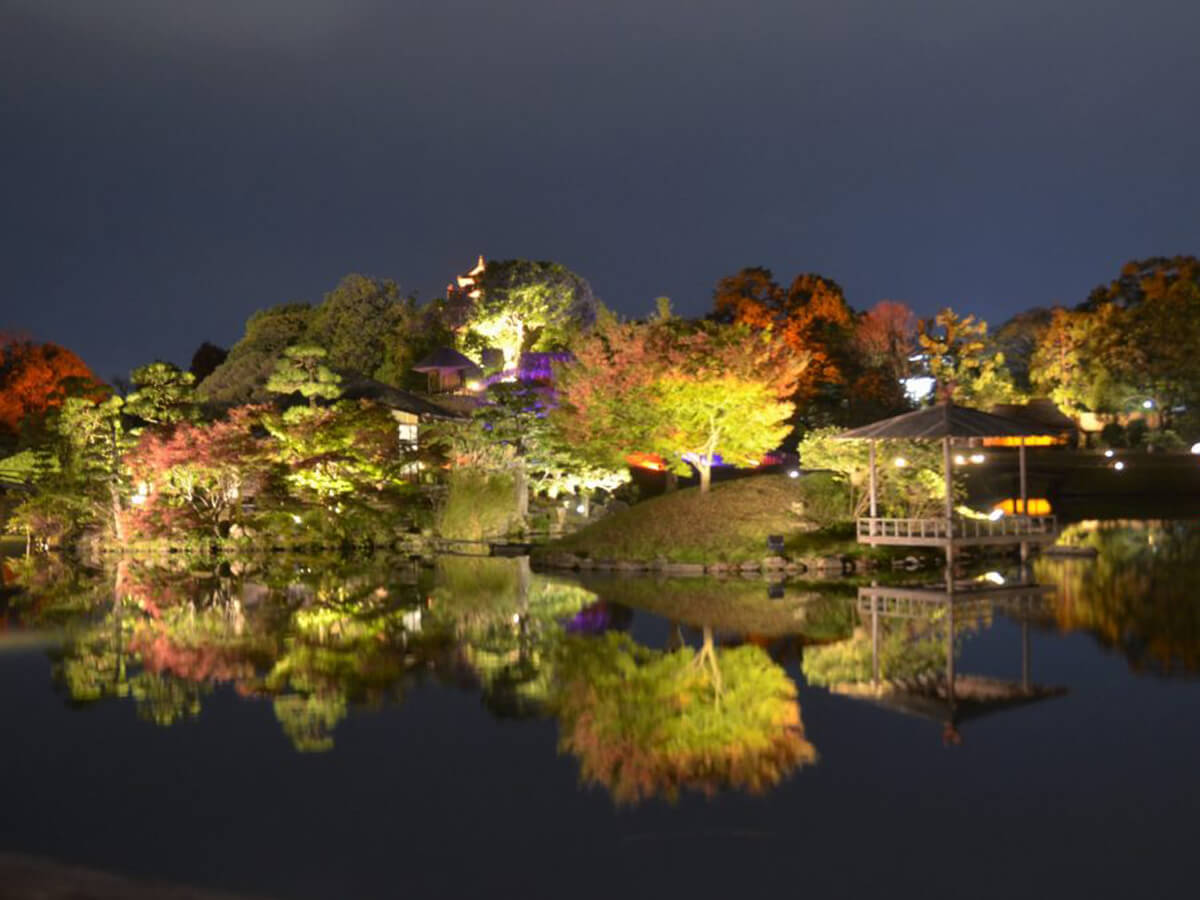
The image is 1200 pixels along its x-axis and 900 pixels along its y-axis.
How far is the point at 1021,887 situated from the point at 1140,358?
154 ft

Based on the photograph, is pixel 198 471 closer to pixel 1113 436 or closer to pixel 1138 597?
pixel 1138 597

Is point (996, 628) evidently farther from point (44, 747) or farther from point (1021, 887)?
point (44, 747)

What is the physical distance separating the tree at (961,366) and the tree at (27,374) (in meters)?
38.5

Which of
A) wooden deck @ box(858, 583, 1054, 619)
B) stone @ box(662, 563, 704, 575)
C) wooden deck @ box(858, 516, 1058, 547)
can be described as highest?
wooden deck @ box(858, 516, 1058, 547)

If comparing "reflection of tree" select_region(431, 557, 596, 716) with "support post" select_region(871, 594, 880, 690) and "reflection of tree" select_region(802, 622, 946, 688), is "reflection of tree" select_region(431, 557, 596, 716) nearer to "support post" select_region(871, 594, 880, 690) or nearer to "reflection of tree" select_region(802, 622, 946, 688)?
"reflection of tree" select_region(802, 622, 946, 688)

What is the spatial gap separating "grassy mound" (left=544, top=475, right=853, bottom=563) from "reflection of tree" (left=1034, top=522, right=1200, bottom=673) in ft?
17.6

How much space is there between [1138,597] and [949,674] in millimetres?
7771

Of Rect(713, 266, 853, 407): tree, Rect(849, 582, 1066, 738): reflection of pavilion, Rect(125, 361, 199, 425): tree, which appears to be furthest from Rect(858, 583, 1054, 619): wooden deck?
Rect(713, 266, 853, 407): tree

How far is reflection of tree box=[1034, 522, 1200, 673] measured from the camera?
1378 cm

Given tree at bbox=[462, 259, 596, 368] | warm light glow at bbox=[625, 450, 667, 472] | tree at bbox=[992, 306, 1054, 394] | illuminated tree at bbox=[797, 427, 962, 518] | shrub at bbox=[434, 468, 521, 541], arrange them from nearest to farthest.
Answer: illuminated tree at bbox=[797, 427, 962, 518] < warm light glow at bbox=[625, 450, 667, 472] < shrub at bbox=[434, 468, 521, 541] < tree at bbox=[462, 259, 596, 368] < tree at bbox=[992, 306, 1054, 394]

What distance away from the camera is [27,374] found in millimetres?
52688

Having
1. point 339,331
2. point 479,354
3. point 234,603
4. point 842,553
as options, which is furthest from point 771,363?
point 339,331

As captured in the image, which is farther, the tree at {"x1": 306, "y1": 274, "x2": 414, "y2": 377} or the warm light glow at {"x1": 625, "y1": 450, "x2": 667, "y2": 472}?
the tree at {"x1": 306, "y1": 274, "x2": 414, "y2": 377}

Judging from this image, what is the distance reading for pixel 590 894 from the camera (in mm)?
6371
